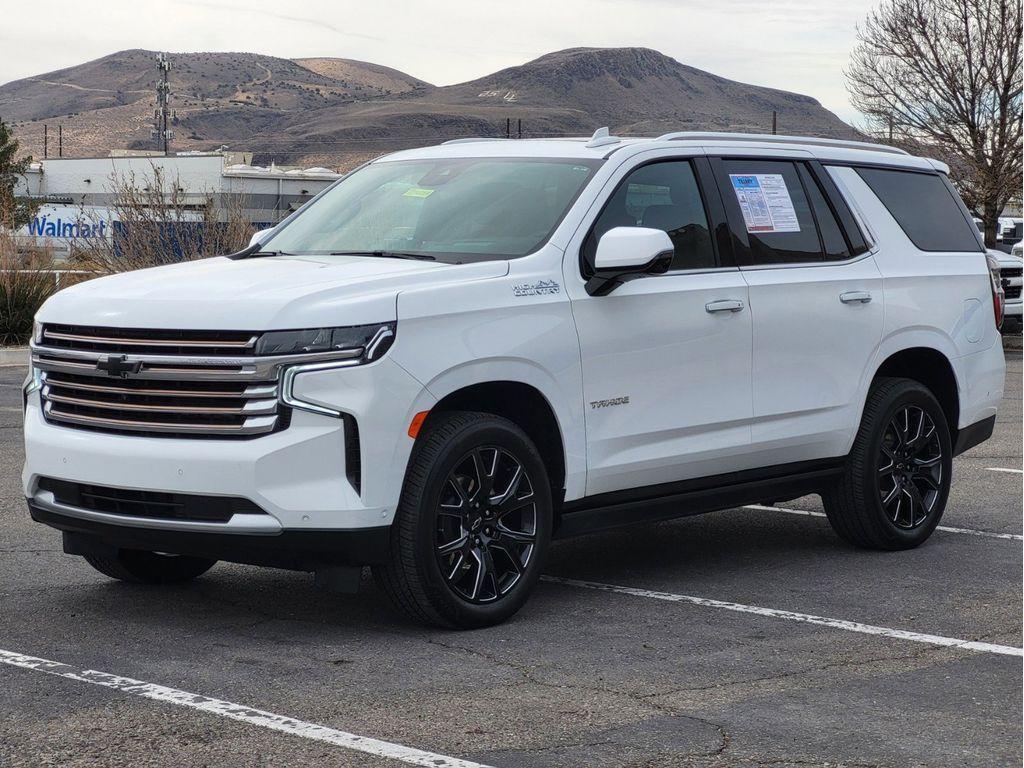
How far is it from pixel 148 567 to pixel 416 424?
1.79m

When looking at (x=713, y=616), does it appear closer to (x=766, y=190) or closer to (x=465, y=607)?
(x=465, y=607)

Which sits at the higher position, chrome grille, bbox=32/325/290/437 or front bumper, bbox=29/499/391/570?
chrome grille, bbox=32/325/290/437

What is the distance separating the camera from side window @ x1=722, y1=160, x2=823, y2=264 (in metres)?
7.35

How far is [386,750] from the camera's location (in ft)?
15.2

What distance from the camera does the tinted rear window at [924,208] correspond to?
8281 millimetres

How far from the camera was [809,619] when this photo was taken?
6.53 metres

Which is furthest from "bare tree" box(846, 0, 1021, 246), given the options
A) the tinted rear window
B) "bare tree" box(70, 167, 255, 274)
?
the tinted rear window

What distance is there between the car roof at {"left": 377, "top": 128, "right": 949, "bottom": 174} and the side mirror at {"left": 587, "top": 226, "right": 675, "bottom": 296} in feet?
2.10

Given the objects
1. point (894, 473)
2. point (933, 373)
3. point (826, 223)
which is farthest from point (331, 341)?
point (933, 373)

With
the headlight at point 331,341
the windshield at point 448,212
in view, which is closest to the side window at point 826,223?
the windshield at point 448,212

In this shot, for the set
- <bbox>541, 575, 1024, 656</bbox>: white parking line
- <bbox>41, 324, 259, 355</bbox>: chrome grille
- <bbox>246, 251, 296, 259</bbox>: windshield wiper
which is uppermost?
<bbox>246, 251, 296, 259</bbox>: windshield wiper

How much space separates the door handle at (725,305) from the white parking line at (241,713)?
114 inches

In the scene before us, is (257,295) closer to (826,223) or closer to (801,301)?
(801,301)

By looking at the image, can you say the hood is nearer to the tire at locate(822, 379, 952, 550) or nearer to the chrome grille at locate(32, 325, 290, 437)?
the chrome grille at locate(32, 325, 290, 437)
